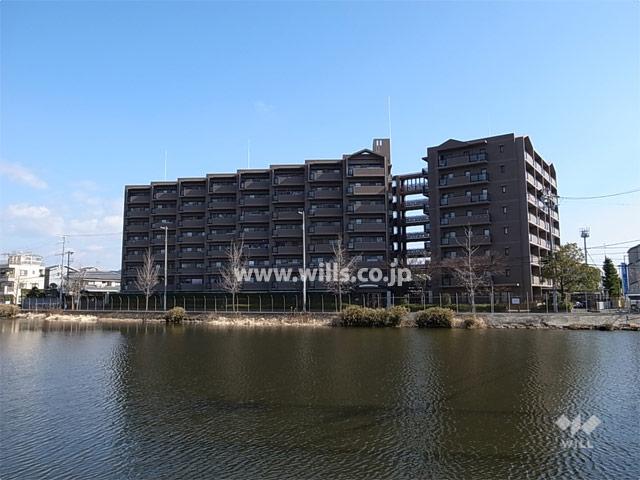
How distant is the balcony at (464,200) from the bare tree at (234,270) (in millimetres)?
32698

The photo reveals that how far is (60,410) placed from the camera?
15156 mm

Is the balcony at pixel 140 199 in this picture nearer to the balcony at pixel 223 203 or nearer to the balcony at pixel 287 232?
the balcony at pixel 223 203

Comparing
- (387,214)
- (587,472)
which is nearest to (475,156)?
(387,214)

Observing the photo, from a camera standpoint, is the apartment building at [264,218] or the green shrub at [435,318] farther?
the apartment building at [264,218]

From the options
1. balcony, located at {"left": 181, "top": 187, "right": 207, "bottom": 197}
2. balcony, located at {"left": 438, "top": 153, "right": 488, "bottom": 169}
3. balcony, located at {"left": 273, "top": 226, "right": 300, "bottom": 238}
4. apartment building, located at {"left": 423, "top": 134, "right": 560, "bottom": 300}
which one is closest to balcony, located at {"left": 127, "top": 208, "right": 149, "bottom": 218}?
balcony, located at {"left": 181, "top": 187, "right": 207, "bottom": 197}

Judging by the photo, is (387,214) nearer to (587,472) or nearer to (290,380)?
(290,380)

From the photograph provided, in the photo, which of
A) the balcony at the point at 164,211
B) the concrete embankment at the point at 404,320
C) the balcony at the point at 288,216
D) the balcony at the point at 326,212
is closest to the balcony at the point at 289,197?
the balcony at the point at 288,216

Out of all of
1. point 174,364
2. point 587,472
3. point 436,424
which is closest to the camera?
point 587,472

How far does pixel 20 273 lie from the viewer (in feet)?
353

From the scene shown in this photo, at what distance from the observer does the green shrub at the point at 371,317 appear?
46.0m

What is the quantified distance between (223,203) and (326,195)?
19578 mm

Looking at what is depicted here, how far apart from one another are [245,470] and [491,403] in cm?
905

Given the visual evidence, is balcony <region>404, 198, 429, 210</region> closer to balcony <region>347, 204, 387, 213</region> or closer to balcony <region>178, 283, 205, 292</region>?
balcony <region>347, 204, 387, 213</region>

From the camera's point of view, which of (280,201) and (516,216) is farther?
(280,201)
